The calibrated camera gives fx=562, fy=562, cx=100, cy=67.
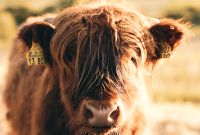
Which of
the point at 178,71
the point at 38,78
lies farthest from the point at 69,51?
the point at 178,71

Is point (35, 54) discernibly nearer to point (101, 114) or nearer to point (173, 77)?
point (101, 114)

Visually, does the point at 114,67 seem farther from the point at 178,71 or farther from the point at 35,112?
the point at 178,71

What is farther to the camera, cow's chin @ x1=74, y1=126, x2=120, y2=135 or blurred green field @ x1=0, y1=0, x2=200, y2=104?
blurred green field @ x1=0, y1=0, x2=200, y2=104

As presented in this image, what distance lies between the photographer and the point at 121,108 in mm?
4988

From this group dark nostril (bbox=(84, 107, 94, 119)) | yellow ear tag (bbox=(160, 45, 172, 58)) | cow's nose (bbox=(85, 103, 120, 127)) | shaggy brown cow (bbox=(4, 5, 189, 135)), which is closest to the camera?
cow's nose (bbox=(85, 103, 120, 127))

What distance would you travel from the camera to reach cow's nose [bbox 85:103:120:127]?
4.74 meters

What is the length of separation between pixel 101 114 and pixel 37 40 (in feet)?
4.95

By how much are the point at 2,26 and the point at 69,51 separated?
135ft

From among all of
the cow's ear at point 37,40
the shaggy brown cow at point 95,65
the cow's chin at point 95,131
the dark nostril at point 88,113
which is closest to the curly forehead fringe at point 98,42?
the shaggy brown cow at point 95,65

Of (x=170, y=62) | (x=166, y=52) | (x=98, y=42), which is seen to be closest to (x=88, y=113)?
(x=98, y=42)

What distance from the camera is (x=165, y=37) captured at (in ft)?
19.6

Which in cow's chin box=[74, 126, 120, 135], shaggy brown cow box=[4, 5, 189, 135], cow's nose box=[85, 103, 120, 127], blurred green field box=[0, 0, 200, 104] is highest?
blurred green field box=[0, 0, 200, 104]

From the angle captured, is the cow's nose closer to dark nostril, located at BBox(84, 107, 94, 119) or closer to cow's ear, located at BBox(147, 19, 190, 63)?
dark nostril, located at BBox(84, 107, 94, 119)

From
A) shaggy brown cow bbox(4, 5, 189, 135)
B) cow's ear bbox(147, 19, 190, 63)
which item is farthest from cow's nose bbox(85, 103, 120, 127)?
cow's ear bbox(147, 19, 190, 63)
